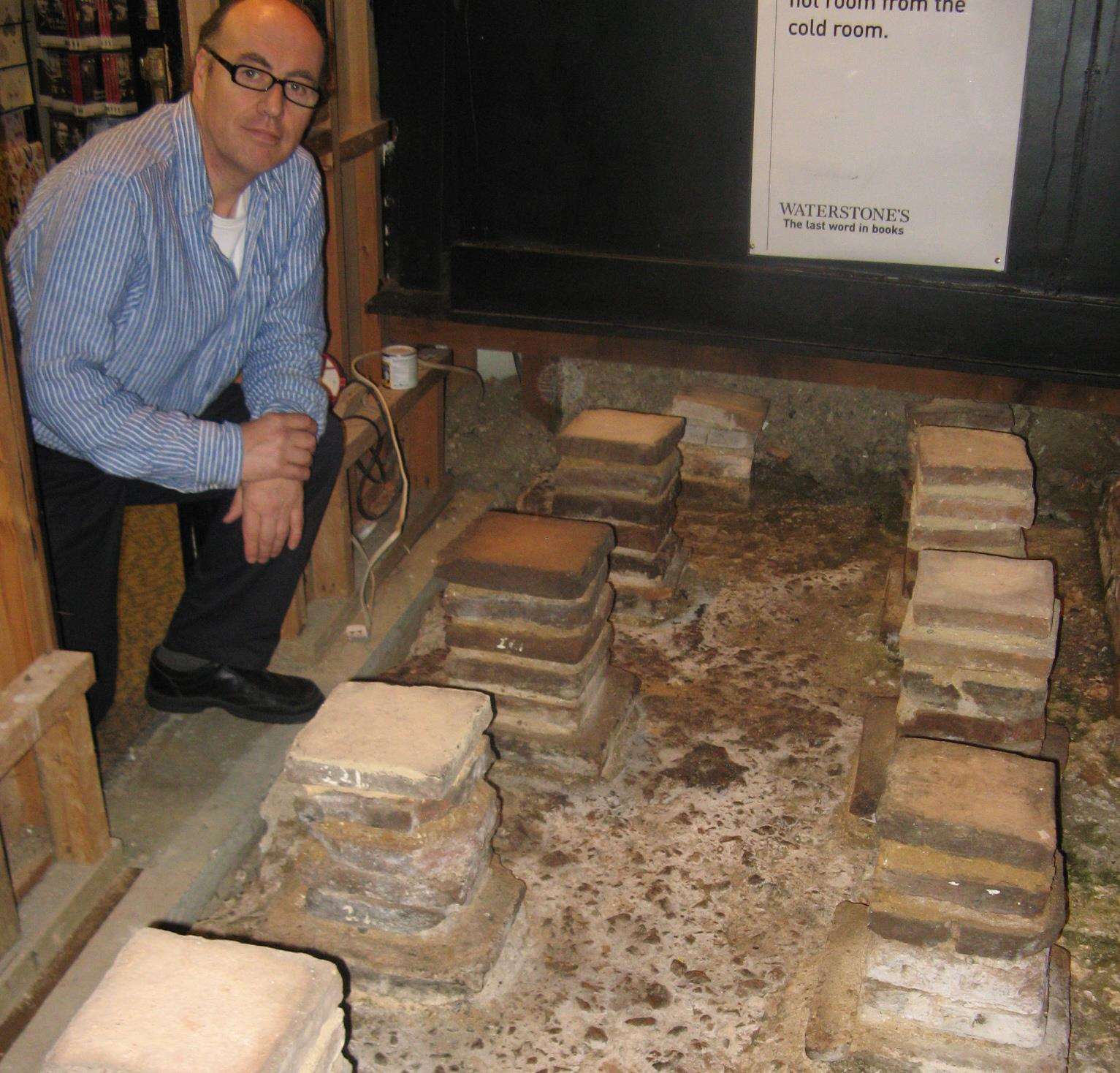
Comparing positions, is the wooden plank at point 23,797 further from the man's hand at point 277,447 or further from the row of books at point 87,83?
the row of books at point 87,83

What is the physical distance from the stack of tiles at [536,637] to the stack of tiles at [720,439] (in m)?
1.37

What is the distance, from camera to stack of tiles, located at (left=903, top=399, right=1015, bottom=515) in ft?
12.3

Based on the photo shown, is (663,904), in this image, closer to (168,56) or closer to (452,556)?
(452,556)

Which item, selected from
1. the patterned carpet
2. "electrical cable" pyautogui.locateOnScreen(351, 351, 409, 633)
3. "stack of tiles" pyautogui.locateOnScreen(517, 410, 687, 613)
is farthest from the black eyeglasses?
the patterned carpet

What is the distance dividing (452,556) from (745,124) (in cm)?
164

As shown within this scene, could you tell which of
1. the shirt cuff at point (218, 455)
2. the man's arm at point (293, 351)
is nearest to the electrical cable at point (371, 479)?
the man's arm at point (293, 351)

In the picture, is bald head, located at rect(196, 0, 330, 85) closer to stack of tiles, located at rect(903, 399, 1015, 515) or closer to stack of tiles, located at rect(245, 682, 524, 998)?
stack of tiles, located at rect(245, 682, 524, 998)

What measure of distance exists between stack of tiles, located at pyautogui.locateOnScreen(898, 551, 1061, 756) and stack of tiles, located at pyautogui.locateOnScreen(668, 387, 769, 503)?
4.99 ft

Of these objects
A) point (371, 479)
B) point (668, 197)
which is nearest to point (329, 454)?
point (371, 479)

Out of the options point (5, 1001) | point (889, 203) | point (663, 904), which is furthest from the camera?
point (889, 203)

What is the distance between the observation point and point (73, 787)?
229cm

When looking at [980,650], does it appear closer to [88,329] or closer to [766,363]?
[766,363]

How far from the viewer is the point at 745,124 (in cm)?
344

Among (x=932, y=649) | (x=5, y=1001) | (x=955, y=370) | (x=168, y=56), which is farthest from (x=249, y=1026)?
(x=955, y=370)
